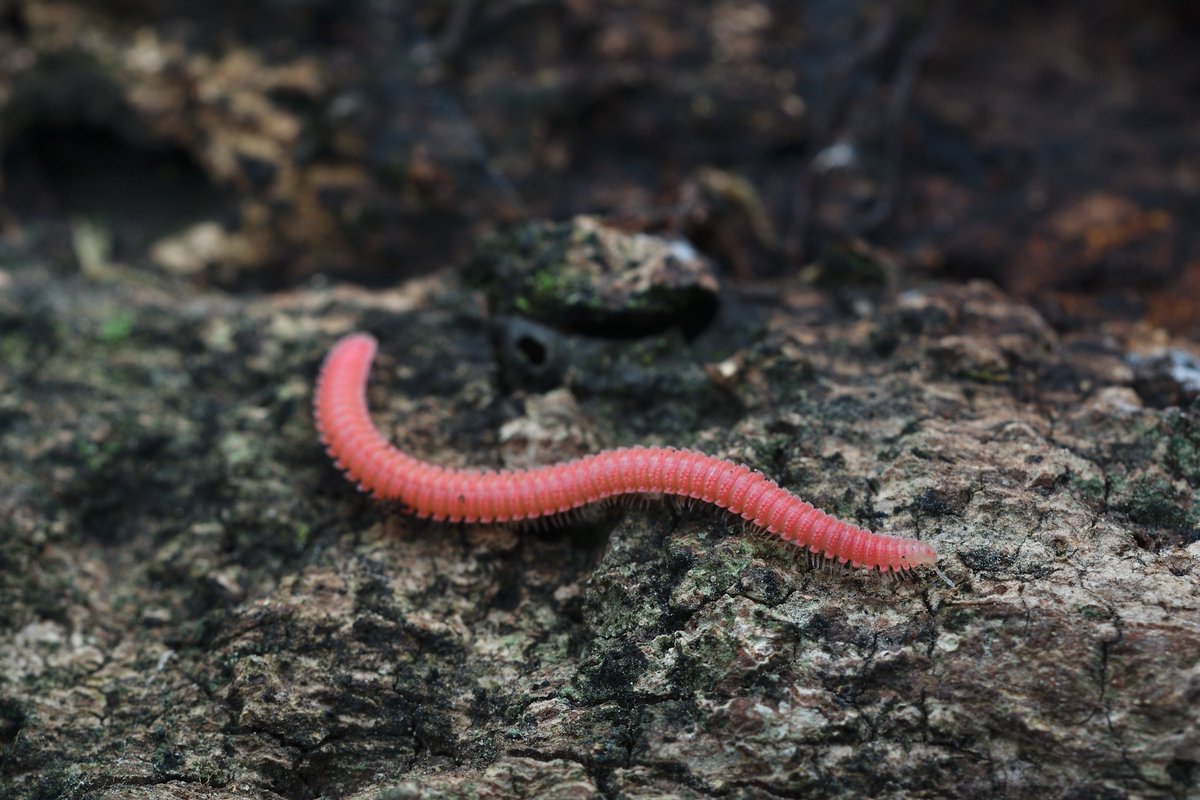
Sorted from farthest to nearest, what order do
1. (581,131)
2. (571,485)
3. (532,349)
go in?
(581,131) → (532,349) → (571,485)

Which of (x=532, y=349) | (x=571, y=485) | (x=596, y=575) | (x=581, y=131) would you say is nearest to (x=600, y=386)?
(x=532, y=349)

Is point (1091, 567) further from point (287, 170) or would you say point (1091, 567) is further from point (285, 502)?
point (287, 170)

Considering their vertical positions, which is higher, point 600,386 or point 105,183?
point 105,183

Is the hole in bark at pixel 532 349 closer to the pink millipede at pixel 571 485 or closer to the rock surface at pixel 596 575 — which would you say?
the rock surface at pixel 596 575

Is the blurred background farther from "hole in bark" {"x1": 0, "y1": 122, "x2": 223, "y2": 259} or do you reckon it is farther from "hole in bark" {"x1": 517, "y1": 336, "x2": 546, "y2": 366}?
"hole in bark" {"x1": 517, "y1": 336, "x2": 546, "y2": 366}

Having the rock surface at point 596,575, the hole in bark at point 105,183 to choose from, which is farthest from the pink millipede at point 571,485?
the hole in bark at point 105,183

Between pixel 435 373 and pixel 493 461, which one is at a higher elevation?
pixel 435 373

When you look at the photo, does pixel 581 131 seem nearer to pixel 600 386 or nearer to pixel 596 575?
pixel 600 386

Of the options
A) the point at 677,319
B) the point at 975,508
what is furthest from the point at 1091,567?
the point at 677,319

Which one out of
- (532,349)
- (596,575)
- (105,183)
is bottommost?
(596,575)
